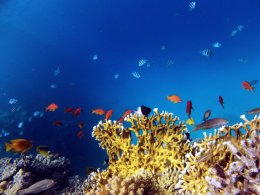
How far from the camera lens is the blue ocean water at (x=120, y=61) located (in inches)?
1259

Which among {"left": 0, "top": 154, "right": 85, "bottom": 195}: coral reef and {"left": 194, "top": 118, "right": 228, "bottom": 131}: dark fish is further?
{"left": 0, "top": 154, "right": 85, "bottom": 195}: coral reef

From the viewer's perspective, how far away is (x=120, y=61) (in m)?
118

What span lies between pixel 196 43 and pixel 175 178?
8012cm

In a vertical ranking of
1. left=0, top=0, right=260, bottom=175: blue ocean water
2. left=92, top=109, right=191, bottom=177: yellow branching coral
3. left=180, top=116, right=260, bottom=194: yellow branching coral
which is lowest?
left=180, top=116, right=260, bottom=194: yellow branching coral

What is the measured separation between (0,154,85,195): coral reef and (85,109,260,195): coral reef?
362cm

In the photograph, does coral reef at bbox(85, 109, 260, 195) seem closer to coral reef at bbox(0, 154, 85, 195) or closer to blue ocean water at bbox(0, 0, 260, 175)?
coral reef at bbox(0, 154, 85, 195)

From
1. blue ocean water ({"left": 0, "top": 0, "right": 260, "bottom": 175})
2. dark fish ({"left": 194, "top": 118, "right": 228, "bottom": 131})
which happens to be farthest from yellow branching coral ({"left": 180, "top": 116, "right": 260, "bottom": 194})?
blue ocean water ({"left": 0, "top": 0, "right": 260, "bottom": 175})

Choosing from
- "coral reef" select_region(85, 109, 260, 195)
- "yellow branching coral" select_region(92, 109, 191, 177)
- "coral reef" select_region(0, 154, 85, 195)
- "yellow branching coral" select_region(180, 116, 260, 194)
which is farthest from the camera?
"coral reef" select_region(0, 154, 85, 195)

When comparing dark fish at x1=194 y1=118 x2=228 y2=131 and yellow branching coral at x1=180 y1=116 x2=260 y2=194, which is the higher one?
dark fish at x1=194 y1=118 x2=228 y2=131

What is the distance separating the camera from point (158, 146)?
14.9 ft

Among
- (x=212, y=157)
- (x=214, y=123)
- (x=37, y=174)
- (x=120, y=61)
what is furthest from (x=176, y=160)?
(x=120, y=61)

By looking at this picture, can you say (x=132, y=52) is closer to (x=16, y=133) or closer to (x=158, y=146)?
(x=16, y=133)

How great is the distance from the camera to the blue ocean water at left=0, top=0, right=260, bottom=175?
31983mm

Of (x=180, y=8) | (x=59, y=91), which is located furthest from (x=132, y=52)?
(x=59, y=91)
